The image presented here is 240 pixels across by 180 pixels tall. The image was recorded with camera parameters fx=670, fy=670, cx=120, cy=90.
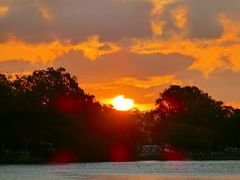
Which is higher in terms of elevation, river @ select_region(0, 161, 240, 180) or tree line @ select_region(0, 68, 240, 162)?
tree line @ select_region(0, 68, 240, 162)

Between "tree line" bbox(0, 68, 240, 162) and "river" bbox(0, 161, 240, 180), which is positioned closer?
"river" bbox(0, 161, 240, 180)

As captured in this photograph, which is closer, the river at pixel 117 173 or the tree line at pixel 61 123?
the river at pixel 117 173

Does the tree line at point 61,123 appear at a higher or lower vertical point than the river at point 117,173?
higher

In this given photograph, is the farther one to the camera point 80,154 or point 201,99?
point 201,99

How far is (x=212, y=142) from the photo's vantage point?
172000mm

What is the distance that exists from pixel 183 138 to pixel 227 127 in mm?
16207

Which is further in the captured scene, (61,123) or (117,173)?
(61,123)

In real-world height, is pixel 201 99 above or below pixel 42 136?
above

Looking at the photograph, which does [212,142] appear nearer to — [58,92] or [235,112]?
[235,112]

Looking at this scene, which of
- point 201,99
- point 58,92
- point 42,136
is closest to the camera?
point 42,136

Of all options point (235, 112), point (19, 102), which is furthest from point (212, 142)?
point (19, 102)

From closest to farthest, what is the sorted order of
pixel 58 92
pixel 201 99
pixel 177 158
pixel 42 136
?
pixel 42 136
pixel 58 92
pixel 177 158
pixel 201 99

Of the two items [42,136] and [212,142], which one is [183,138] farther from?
[42,136]

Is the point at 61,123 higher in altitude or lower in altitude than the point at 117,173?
higher
